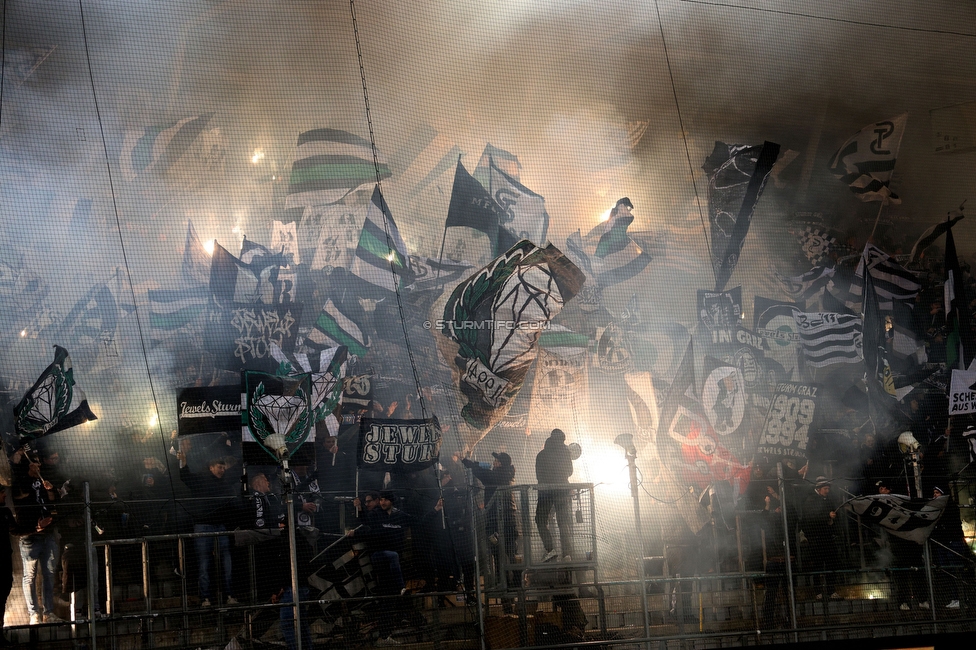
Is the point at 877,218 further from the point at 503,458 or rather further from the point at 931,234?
the point at 503,458

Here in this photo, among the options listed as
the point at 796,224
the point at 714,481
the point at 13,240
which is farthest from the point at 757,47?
the point at 13,240

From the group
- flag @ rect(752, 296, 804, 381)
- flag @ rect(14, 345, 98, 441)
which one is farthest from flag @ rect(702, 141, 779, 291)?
flag @ rect(14, 345, 98, 441)

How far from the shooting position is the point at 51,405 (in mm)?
7402

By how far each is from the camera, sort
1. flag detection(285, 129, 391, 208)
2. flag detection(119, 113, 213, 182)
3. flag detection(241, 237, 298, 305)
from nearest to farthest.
Result: flag detection(119, 113, 213, 182) → flag detection(241, 237, 298, 305) → flag detection(285, 129, 391, 208)

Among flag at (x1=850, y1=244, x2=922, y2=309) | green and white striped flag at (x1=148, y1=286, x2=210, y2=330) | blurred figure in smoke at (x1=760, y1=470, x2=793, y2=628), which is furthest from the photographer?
flag at (x1=850, y1=244, x2=922, y2=309)

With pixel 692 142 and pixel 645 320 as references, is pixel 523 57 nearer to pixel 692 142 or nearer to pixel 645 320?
pixel 692 142

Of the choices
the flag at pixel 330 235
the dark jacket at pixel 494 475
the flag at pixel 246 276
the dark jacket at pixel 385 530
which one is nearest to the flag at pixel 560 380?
the dark jacket at pixel 494 475

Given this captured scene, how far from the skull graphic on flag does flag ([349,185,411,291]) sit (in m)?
1.32

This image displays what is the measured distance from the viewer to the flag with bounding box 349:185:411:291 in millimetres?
8609

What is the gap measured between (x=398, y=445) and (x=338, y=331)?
146cm

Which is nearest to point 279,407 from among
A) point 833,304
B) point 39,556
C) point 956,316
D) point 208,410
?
point 208,410

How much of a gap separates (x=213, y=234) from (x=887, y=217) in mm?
7447

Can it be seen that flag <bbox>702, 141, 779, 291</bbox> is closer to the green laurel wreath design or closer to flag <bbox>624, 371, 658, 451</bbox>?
flag <bbox>624, 371, 658, 451</bbox>

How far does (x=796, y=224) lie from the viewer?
9.86m
